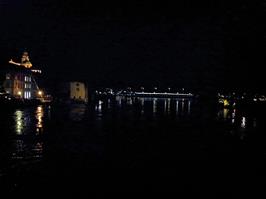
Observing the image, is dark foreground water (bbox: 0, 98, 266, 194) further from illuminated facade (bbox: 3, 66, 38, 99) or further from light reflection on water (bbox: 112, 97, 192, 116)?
illuminated facade (bbox: 3, 66, 38, 99)

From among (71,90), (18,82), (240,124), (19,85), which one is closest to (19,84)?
(19,85)

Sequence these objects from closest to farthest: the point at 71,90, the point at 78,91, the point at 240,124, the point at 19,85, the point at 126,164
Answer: the point at 126,164
the point at 240,124
the point at 19,85
the point at 71,90
the point at 78,91

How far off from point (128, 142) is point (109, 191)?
10948 mm

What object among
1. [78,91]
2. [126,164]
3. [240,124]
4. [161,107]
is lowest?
[161,107]

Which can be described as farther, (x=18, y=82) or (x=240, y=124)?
(x=18, y=82)

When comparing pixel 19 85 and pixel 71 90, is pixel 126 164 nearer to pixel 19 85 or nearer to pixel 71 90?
pixel 19 85

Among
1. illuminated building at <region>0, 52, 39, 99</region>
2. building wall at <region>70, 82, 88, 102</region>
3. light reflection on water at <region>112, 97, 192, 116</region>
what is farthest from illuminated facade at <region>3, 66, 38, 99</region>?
light reflection on water at <region>112, 97, 192, 116</region>

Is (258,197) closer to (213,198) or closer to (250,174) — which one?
(213,198)

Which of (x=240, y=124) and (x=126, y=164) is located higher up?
(x=126, y=164)

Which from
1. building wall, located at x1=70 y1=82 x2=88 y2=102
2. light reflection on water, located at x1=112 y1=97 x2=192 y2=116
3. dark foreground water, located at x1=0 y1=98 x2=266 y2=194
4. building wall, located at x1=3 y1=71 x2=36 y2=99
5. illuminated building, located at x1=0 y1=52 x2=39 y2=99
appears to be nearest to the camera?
dark foreground water, located at x1=0 y1=98 x2=266 y2=194

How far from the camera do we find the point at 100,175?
13.0 m

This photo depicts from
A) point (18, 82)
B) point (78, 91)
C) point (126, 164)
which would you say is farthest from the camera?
point (78, 91)

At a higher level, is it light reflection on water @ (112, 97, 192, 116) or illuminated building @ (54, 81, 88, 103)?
illuminated building @ (54, 81, 88, 103)

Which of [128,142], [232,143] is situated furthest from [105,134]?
[232,143]
